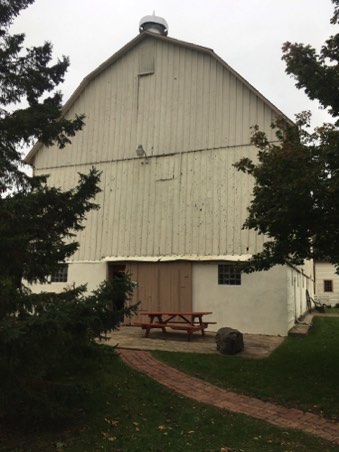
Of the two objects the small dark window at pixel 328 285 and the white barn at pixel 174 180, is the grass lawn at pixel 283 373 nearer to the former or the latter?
the white barn at pixel 174 180

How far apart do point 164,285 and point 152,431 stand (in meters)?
10.5

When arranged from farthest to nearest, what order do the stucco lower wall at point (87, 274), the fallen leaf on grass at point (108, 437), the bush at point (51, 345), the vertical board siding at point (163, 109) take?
the stucco lower wall at point (87, 274) < the vertical board siding at point (163, 109) < the fallen leaf on grass at point (108, 437) < the bush at point (51, 345)

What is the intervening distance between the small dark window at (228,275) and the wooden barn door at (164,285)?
1072 mm

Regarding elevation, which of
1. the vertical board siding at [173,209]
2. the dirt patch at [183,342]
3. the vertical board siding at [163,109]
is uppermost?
the vertical board siding at [163,109]

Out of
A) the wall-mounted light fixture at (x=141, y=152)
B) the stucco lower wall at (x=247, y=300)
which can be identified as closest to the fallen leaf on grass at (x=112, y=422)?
the stucco lower wall at (x=247, y=300)

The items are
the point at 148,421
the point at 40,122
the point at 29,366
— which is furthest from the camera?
the point at 40,122

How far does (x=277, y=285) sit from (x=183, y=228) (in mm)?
3844

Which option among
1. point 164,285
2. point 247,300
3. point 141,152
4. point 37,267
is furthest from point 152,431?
point 141,152

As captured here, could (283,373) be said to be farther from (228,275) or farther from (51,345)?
(228,275)

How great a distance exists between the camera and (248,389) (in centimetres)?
777

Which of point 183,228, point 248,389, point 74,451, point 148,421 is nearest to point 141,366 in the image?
point 248,389

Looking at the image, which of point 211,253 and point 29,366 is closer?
point 29,366

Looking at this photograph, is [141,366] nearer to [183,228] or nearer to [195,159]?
[183,228]

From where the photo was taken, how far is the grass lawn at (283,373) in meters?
7.27
